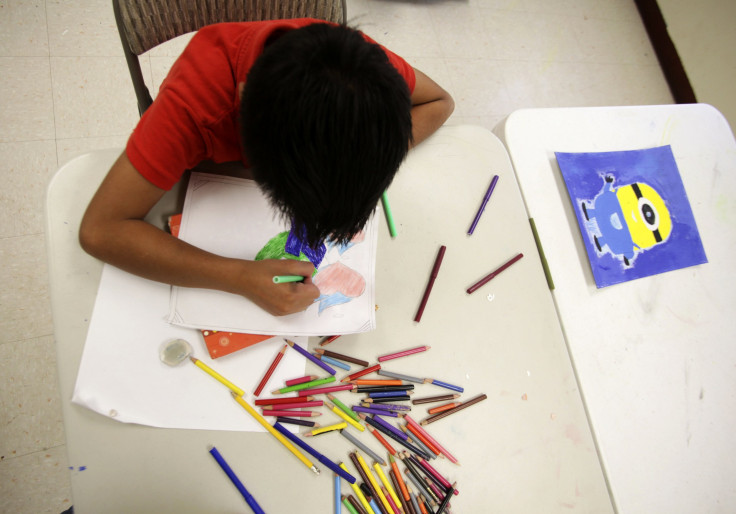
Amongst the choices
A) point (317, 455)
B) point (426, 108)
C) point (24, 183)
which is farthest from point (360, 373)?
point (24, 183)

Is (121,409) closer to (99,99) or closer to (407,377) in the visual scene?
(407,377)

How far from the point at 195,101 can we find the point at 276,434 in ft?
1.59

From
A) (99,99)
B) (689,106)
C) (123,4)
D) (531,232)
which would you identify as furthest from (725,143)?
(99,99)

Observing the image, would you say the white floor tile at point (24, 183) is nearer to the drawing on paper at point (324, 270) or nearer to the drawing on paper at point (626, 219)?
the drawing on paper at point (324, 270)

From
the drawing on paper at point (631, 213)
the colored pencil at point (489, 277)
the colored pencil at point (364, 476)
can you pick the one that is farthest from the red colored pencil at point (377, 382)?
the drawing on paper at point (631, 213)

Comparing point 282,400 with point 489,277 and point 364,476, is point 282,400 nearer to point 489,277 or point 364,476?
point 364,476

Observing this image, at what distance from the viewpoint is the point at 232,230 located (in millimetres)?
670

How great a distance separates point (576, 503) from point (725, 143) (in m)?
0.95

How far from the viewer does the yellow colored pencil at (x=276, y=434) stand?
0.58m

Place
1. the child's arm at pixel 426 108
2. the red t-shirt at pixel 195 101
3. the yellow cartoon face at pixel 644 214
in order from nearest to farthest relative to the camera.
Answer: the red t-shirt at pixel 195 101 → the child's arm at pixel 426 108 → the yellow cartoon face at pixel 644 214

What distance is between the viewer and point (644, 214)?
88 centimetres

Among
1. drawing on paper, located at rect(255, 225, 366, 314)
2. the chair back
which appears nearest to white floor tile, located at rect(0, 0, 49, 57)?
the chair back

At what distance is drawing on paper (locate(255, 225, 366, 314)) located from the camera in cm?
67

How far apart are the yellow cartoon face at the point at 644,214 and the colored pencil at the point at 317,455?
2.43 feet
